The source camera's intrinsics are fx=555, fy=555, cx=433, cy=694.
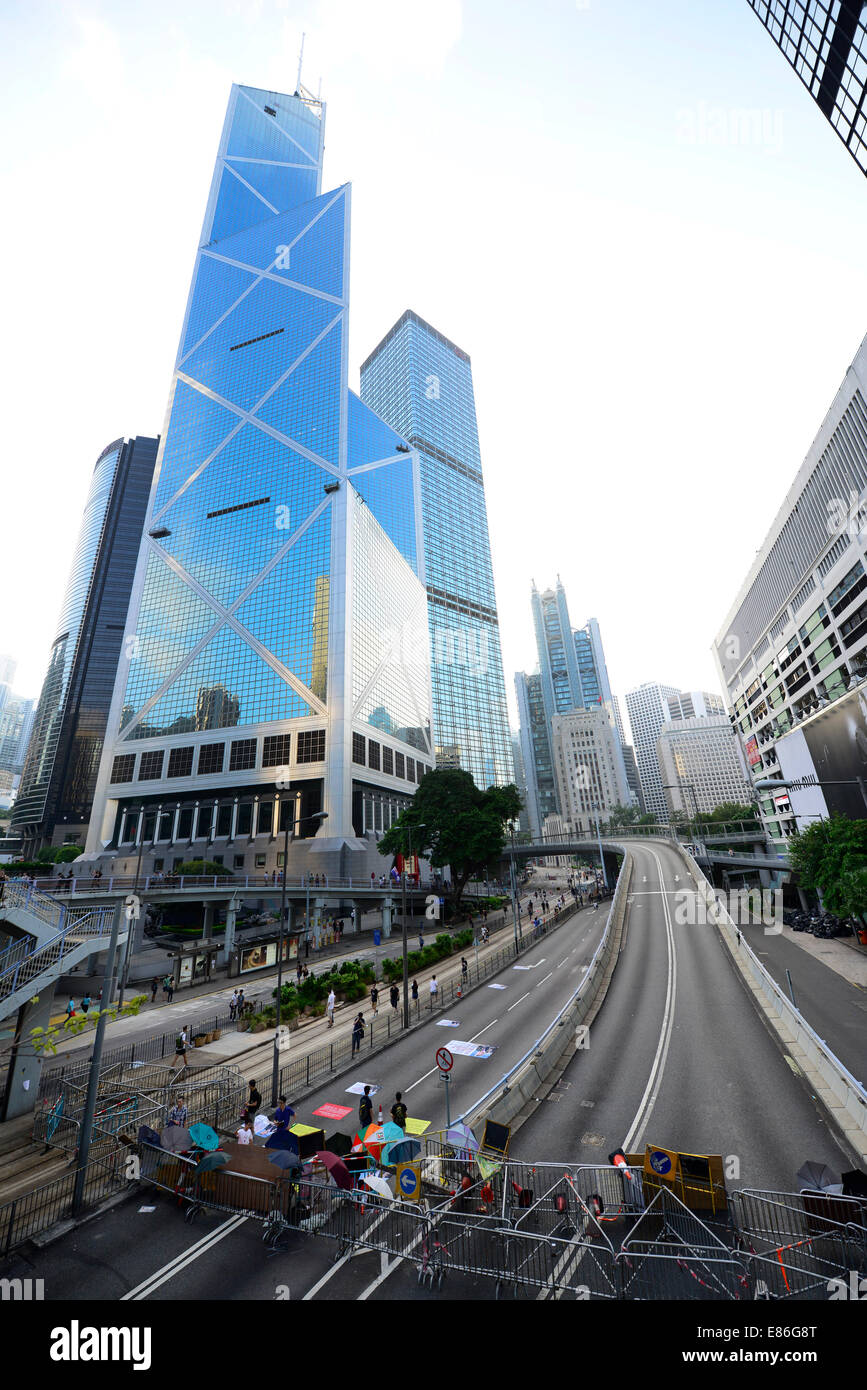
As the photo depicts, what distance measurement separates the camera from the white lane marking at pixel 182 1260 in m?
9.76

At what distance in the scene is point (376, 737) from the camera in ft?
273

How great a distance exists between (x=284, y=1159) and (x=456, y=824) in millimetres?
46016

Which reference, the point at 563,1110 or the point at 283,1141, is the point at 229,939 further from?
the point at 283,1141

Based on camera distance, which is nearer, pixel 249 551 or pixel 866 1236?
pixel 866 1236

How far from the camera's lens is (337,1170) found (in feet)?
38.1

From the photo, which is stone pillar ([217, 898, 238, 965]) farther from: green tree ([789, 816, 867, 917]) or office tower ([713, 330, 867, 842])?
office tower ([713, 330, 867, 842])

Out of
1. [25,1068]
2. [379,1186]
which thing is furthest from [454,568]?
[379,1186]

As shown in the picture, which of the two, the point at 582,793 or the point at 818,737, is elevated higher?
the point at 582,793

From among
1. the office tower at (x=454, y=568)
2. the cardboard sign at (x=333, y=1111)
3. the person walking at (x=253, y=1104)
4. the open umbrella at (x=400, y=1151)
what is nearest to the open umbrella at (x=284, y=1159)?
the open umbrella at (x=400, y=1151)
